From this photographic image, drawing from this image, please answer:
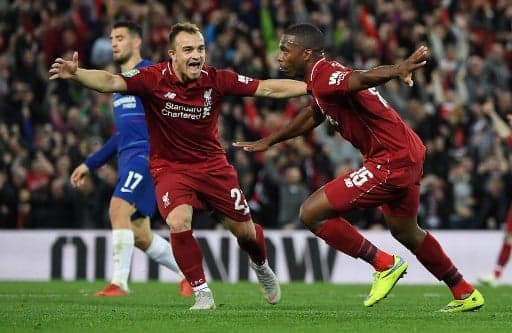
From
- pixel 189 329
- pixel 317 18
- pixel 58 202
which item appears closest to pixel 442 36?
pixel 317 18

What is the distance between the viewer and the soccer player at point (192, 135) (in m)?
10.8

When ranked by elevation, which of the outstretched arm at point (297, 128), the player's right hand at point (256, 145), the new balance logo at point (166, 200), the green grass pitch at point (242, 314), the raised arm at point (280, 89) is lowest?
the green grass pitch at point (242, 314)

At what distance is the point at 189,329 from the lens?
8875 mm

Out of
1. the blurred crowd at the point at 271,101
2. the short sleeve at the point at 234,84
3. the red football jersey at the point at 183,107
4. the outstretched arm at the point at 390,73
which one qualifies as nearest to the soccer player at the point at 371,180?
the outstretched arm at the point at 390,73

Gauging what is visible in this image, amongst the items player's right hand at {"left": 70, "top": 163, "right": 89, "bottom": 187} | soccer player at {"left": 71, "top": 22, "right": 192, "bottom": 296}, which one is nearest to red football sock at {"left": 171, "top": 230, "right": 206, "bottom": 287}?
soccer player at {"left": 71, "top": 22, "right": 192, "bottom": 296}

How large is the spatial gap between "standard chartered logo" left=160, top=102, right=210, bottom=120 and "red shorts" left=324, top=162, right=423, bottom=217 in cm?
138

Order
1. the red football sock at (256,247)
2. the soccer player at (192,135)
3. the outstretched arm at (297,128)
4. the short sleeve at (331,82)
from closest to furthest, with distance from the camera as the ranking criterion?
the short sleeve at (331,82) → the soccer player at (192,135) → the outstretched arm at (297,128) → the red football sock at (256,247)

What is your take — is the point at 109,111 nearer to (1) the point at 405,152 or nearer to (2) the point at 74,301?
(2) the point at 74,301

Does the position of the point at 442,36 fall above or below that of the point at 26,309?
above

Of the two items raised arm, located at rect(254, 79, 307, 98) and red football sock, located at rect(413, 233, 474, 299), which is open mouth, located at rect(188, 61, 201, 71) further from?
red football sock, located at rect(413, 233, 474, 299)

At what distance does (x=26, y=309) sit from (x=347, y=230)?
115 inches

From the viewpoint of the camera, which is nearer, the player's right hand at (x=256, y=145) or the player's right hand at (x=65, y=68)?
the player's right hand at (x=65, y=68)

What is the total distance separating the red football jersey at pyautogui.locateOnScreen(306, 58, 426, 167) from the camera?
34.2ft

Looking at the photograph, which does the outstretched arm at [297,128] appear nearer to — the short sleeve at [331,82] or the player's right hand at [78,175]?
the short sleeve at [331,82]
